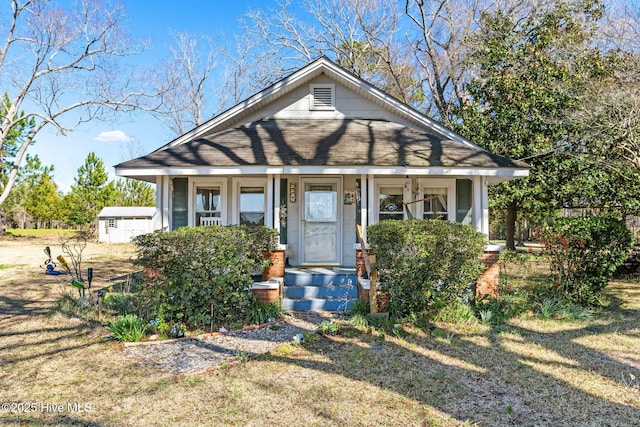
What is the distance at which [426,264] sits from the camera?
6.08 meters

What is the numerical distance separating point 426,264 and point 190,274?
11.4 feet

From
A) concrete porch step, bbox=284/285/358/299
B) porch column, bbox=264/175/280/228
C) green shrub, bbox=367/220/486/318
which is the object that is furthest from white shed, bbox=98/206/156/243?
green shrub, bbox=367/220/486/318

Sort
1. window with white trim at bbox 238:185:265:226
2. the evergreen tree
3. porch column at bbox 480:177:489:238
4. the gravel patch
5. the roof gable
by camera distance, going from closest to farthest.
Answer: the gravel patch, porch column at bbox 480:177:489:238, window with white trim at bbox 238:185:265:226, the roof gable, the evergreen tree

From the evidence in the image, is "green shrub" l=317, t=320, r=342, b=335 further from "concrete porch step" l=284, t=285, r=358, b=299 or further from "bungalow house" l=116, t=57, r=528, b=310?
"bungalow house" l=116, t=57, r=528, b=310

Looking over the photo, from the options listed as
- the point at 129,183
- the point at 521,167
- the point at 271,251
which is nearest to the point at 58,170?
the point at 129,183

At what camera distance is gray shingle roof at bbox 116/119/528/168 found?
8.29 meters

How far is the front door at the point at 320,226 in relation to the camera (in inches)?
367

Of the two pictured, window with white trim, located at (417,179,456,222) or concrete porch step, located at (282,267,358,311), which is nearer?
concrete porch step, located at (282,267,358,311)

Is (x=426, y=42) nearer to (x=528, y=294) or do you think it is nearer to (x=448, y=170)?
Result: (x=448, y=170)

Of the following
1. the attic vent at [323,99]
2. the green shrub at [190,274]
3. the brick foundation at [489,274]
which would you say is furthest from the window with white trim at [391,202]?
the green shrub at [190,274]

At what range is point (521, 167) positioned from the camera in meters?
8.38

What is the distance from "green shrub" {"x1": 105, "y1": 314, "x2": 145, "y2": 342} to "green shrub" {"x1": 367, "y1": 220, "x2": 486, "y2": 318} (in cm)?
361

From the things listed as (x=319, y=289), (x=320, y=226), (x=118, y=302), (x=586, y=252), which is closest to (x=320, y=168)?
(x=320, y=226)

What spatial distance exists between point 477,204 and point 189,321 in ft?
21.0
